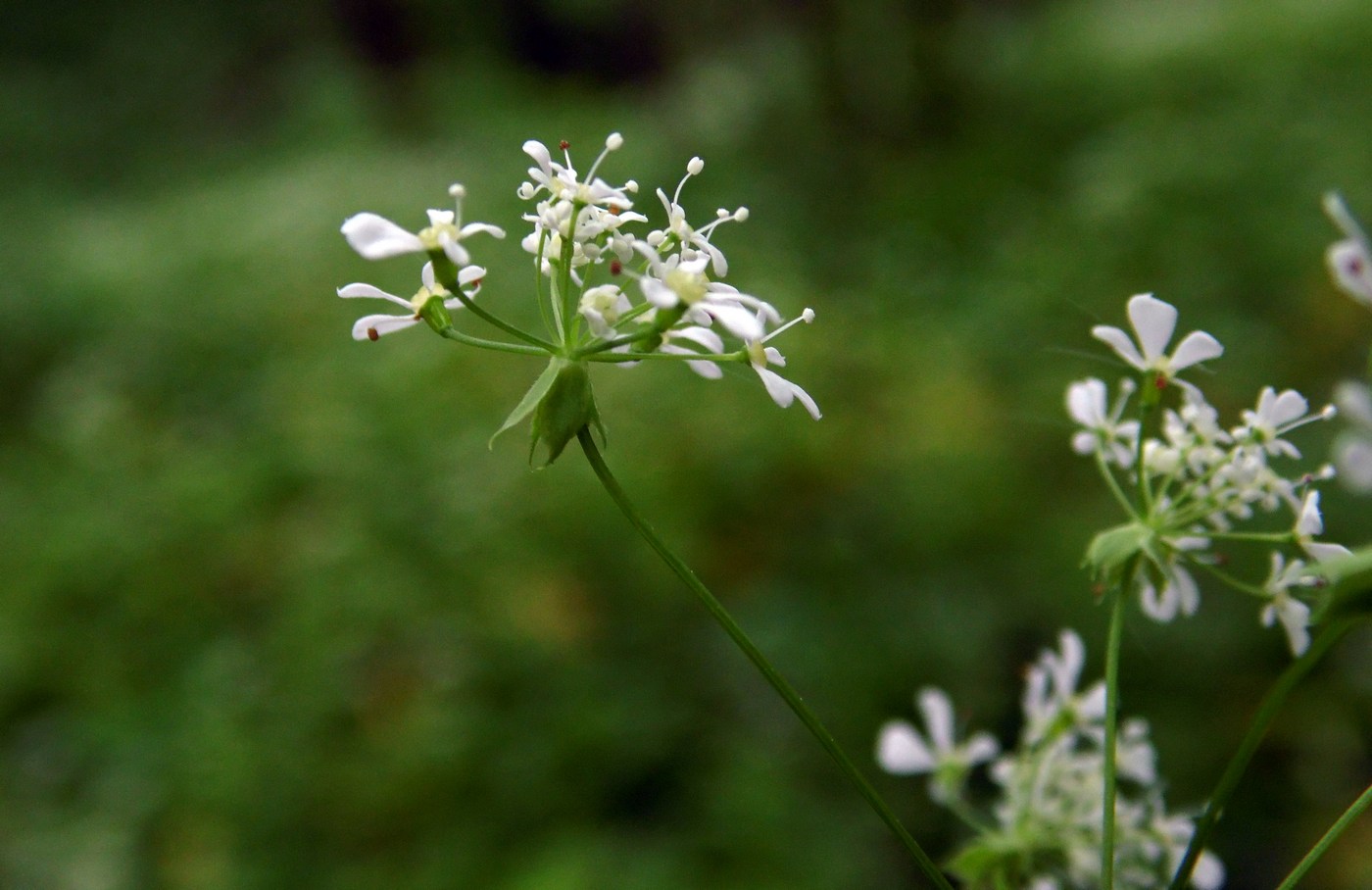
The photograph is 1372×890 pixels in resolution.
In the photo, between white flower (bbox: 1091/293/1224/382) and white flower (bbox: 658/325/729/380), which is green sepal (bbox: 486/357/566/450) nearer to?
white flower (bbox: 658/325/729/380)

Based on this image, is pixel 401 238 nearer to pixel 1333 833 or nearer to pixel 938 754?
pixel 1333 833

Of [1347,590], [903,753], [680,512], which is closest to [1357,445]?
[1347,590]

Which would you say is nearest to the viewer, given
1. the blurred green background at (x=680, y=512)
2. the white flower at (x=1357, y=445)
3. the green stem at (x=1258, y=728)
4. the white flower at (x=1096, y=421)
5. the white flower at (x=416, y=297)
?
the white flower at (x=1357, y=445)

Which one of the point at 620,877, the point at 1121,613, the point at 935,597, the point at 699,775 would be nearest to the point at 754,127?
the point at 935,597

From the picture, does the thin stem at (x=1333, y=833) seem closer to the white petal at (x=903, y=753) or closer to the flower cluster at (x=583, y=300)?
the flower cluster at (x=583, y=300)

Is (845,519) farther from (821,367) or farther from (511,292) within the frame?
(511,292)

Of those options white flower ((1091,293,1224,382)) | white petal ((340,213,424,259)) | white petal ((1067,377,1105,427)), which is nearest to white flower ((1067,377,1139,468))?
white petal ((1067,377,1105,427))

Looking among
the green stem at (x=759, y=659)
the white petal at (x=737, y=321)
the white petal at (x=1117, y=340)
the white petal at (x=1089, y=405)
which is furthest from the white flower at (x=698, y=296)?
the white petal at (x=1089, y=405)
